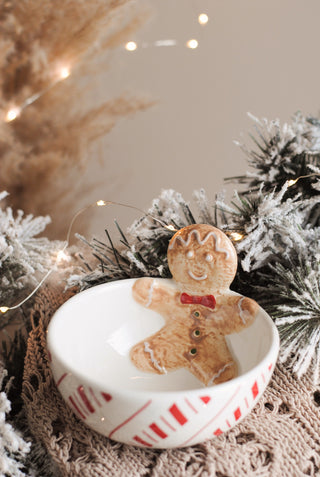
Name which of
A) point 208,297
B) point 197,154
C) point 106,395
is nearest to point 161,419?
point 106,395

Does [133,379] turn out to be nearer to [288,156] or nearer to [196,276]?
[196,276]

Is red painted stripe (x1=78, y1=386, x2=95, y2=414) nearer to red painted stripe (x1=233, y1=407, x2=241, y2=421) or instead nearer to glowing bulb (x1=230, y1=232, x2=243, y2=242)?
red painted stripe (x1=233, y1=407, x2=241, y2=421)

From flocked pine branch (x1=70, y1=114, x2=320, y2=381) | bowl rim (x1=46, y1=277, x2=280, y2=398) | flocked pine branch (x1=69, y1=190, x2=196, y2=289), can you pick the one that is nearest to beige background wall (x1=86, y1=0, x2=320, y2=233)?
flocked pine branch (x1=70, y1=114, x2=320, y2=381)

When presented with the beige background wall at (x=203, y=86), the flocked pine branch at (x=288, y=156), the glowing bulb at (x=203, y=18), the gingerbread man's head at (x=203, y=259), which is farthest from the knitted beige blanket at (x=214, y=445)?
the glowing bulb at (x=203, y=18)

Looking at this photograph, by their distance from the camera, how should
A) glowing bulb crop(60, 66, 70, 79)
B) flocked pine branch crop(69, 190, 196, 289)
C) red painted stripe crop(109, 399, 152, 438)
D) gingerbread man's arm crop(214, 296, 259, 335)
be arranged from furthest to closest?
glowing bulb crop(60, 66, 70, 79) < flocked pine branch crop(69, 190, 196, 289) < gingerbread man's arm crop(214, 296, 259, 335) < red painted stripe crop(109, 399, 152, 438)

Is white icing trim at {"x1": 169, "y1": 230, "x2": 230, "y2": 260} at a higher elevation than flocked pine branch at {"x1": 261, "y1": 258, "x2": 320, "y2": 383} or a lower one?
higher

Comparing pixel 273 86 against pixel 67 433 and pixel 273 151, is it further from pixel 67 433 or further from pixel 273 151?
pixel 67 433

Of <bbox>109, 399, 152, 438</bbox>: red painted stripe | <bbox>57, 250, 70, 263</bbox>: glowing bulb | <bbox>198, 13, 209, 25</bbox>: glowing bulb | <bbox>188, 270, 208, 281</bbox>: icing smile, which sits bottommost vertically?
<bbox>109, 399, 152, 438</bbox>: red painted stripe
